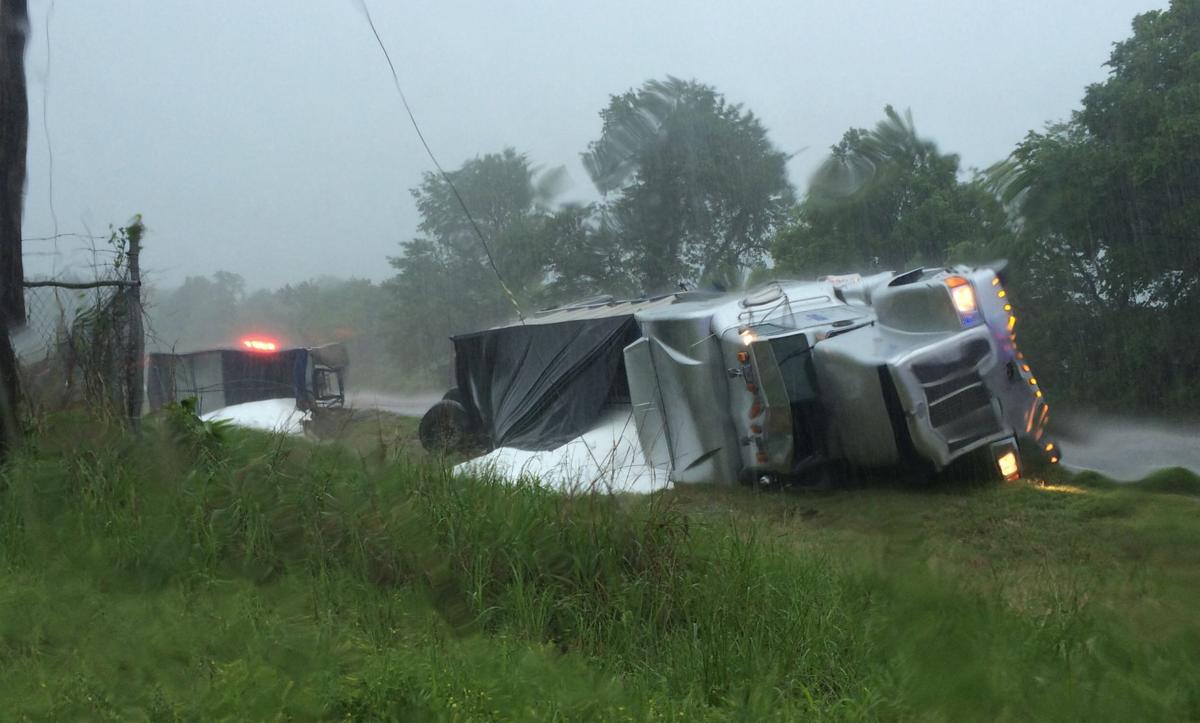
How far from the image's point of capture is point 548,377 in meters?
13.4

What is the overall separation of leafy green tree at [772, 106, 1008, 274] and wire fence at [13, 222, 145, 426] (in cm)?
1032

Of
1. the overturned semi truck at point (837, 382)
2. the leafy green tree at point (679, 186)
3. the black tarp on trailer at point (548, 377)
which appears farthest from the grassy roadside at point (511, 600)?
the leafy green tree at point (679, 186)

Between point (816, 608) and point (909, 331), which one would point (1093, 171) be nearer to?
point (909, 331)

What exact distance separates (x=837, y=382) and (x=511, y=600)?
16.3 feet

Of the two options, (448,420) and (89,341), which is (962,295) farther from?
(448,420)

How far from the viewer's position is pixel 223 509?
6.20m

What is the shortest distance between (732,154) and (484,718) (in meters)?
18.8

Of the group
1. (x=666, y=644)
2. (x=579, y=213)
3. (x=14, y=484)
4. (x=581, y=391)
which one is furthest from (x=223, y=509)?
(x=579, y=213)

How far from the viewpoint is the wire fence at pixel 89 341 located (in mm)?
8008

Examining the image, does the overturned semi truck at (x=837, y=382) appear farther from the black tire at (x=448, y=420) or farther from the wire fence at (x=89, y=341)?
the black tire at (x=448, y=420)

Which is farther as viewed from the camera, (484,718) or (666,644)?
(666,644)

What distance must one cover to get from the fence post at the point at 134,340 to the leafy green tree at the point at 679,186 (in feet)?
36.6

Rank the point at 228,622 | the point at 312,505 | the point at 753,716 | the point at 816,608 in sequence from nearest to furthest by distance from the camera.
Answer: the point at 753,716
the point at 228,622
the point at 816,608
the point at 312,505

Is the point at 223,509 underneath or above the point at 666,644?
above
